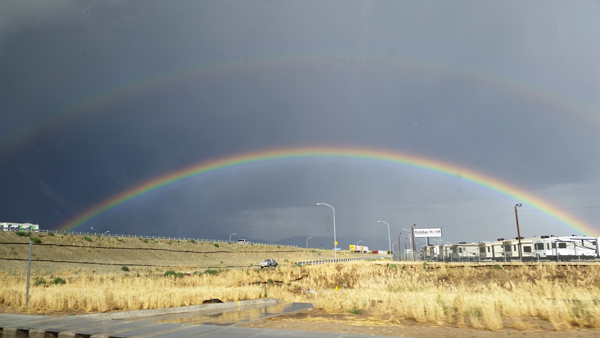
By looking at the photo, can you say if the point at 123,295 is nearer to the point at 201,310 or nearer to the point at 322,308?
the point at 201,310

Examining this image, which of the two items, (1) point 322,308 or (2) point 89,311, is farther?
(1) point 322,308

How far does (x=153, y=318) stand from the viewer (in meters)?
14.6

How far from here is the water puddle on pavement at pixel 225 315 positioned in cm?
1407

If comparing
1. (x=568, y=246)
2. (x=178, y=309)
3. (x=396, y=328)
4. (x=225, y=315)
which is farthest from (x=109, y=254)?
(x=396, y=328)

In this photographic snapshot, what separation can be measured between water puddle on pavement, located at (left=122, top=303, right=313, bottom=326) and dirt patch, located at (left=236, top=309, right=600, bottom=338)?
105cm

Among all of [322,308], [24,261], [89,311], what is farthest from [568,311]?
[24,261]

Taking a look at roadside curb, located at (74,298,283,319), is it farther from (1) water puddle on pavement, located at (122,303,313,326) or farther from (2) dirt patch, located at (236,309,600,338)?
(2) dirt patch, located at (236,309,600,338)

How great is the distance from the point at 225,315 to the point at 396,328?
6.79 m

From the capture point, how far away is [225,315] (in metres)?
15.8

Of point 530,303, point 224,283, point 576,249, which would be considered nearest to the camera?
point 530,303

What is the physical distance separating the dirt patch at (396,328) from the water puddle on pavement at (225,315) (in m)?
1.05

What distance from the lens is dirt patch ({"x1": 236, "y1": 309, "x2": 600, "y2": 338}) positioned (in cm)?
1074

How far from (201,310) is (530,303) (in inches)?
485

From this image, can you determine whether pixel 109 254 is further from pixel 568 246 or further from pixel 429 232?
pixel 429 232
